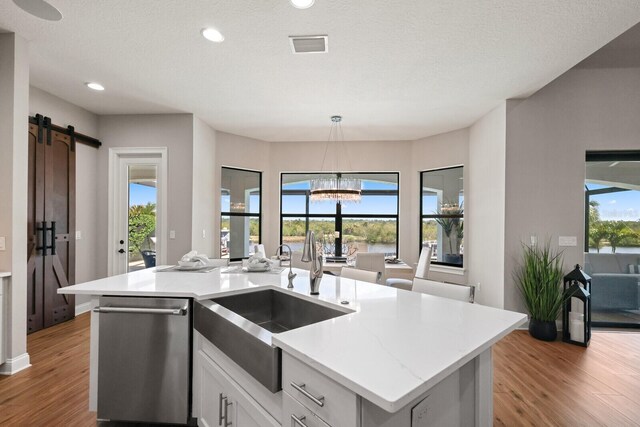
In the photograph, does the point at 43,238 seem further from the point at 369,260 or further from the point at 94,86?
the point at 369,260

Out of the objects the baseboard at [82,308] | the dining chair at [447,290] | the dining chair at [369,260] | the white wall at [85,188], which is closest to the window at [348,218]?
the dining chair at [369,260]

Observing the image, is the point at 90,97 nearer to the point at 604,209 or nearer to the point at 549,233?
the point at 549,233

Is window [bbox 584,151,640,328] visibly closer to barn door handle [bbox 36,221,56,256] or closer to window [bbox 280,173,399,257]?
window [bbox 280,173,399,257]

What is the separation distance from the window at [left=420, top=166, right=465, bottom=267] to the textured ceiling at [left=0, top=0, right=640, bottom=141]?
1312 mm

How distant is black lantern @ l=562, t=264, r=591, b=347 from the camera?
315 centimetres

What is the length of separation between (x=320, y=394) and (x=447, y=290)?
1249 millimetres

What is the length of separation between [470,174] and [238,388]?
14.8 ft

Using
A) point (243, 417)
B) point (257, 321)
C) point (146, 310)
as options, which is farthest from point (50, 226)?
point (243, 417)

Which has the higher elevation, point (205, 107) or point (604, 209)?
point (205, 107)

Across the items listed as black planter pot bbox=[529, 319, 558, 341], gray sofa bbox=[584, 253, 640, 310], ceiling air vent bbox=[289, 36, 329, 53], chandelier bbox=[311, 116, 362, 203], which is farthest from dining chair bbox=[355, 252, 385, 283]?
gray sofa bbox=[584, 253, 640, 310]

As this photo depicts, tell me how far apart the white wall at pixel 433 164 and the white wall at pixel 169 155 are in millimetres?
3675

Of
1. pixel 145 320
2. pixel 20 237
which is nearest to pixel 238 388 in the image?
pixel 145 320

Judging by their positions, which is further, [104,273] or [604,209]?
[104,273]

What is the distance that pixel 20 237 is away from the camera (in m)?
2.54
